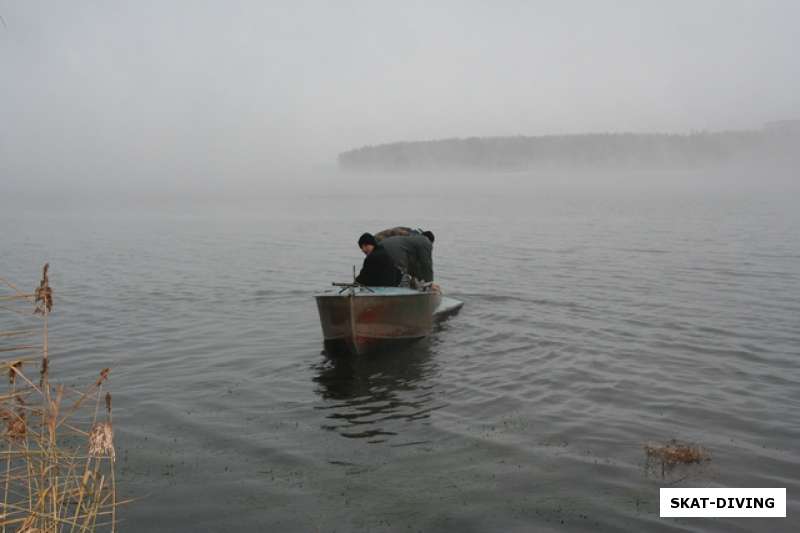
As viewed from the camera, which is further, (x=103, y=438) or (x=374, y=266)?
(x=374, y=266)

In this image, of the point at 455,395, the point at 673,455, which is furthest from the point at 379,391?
the point at 673,455

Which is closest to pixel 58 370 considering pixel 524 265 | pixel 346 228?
pixel 524 265

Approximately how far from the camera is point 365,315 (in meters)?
12.2

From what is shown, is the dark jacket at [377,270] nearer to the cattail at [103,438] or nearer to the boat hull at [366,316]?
the boat hull at [366,316]

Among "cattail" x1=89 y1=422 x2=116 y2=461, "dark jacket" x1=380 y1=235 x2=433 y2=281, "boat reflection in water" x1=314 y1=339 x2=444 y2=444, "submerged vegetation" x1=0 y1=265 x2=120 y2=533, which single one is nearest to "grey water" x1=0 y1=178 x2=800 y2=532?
"boat reflection in water" x1=314 y1=339 x2=444 y2=444

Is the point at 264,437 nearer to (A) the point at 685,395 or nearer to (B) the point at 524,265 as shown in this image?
(A) the point at 685,395

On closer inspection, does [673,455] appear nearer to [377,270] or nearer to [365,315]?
[365,315]

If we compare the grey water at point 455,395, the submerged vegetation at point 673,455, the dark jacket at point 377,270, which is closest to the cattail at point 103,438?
the grey water at point 455,395

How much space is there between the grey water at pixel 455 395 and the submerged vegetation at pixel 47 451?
0.44 metres

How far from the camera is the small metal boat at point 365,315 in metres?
12.0

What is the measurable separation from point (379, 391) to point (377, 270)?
3186 millimetres

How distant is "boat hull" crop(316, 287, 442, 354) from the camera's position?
1201cm

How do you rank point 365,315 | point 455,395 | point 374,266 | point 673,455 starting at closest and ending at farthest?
point 673,455
point 455,395
point 365,315
point 374,266

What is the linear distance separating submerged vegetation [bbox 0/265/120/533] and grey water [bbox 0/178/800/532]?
1.46 feet
